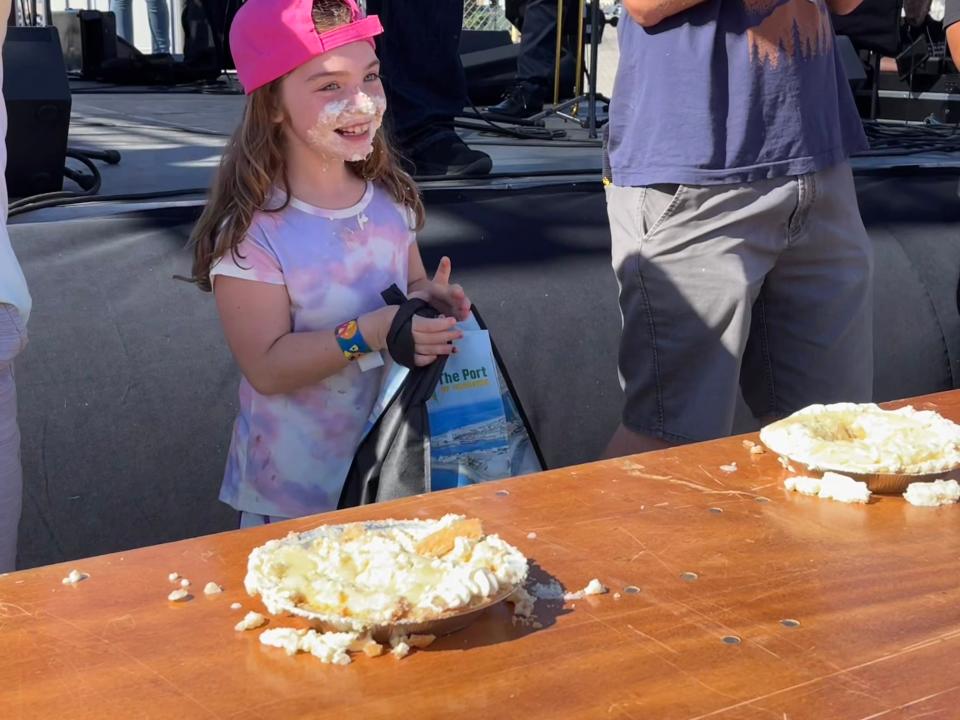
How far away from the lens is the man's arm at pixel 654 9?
6.44 feet

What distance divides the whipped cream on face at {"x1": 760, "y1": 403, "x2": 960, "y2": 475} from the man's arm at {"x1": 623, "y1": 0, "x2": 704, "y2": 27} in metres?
0.78

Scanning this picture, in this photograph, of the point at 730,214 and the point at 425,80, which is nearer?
the point at 730,214

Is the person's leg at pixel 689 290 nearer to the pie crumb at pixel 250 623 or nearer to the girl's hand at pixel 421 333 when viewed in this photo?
the girl's hand at pixel 421 333

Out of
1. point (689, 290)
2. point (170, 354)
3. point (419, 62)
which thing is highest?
point (419, 62)

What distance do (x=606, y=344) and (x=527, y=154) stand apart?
6.44 feet

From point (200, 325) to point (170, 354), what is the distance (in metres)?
0.10

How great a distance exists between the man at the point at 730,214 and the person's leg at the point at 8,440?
1.07m

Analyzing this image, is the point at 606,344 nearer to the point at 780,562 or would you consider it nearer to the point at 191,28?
the point at 780,562

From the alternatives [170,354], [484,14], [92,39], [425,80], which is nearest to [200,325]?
[170,354]

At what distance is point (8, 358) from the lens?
61.6 inches

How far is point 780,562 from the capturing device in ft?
3.80

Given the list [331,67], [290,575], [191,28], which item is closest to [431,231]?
[331,67]

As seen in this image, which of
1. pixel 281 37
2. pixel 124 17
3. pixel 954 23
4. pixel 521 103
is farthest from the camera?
pixel 124 17

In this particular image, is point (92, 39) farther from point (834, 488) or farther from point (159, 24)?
point (834, 488)
